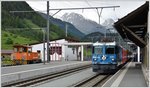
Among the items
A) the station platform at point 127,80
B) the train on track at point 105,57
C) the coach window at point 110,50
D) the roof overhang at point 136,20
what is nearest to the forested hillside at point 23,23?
the train on track at point 105,57

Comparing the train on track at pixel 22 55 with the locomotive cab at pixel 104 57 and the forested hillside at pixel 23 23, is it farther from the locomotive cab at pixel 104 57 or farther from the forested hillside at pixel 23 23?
the forested hillside at pixel 23 23

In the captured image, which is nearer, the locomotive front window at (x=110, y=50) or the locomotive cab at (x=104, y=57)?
the locomotive cab at (x=104, y=57)

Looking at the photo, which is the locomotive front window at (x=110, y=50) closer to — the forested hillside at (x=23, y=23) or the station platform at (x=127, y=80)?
the station platform at (x=127, y=80)

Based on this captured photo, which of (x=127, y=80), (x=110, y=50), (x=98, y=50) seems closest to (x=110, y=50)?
(x=110, y=50)

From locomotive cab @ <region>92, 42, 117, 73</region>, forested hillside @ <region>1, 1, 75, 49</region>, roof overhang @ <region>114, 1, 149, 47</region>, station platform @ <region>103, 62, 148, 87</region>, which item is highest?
forested hillside @ <region>1, 1, 75, 49</region>

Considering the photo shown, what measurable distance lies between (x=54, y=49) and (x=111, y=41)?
135 ft

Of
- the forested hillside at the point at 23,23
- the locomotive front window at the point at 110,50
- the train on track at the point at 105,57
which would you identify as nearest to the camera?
the train on track at the point at 105,57

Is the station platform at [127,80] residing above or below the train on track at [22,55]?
below

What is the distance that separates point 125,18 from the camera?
27.6 meters

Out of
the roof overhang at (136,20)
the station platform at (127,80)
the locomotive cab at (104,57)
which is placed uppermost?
the roof overhang at (136,20)

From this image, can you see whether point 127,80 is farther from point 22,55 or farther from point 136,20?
point 22,55

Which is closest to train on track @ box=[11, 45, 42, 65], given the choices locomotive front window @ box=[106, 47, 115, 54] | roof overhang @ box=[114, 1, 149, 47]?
locomotive front window @ box=[106, 47, 115, 54]

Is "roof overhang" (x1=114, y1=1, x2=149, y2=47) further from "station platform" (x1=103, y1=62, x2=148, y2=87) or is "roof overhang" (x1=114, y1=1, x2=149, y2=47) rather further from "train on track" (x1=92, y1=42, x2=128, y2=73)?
"station platform" (x1=103, y1=62, x2=148, y2=87)

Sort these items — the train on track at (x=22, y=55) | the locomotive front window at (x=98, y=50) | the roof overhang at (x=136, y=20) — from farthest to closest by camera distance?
the train on track at (x=22, y=55)
the locomotive front window at (x=98, y=50)
the roof overhang at (x=136, y=20)
